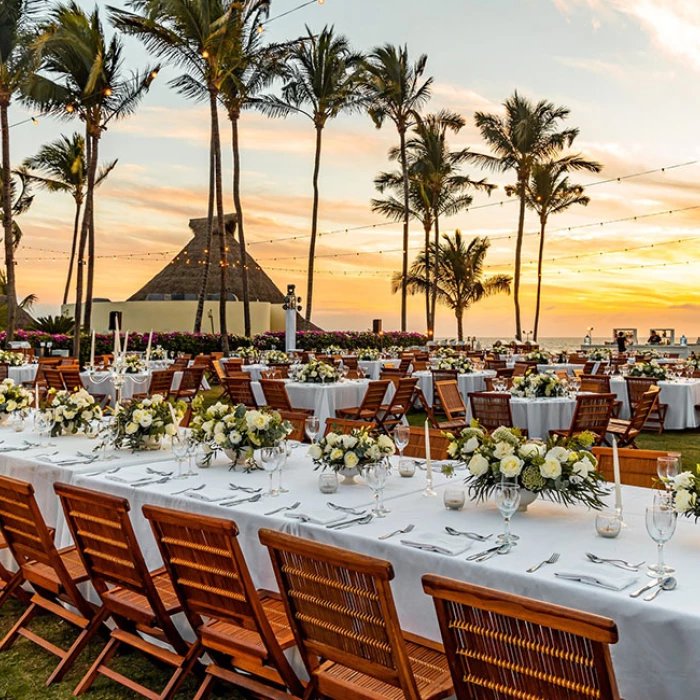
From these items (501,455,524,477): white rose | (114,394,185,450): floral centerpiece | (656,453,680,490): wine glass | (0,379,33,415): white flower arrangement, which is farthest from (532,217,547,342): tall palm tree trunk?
(501,455,524,477): white rose

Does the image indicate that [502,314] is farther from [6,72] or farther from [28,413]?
[28,413]

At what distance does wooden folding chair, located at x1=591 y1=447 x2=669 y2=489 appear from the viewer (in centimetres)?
353

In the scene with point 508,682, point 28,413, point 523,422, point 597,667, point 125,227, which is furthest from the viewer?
point 125,227

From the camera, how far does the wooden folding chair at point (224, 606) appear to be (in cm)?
230

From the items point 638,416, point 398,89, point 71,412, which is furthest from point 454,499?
point 398,89

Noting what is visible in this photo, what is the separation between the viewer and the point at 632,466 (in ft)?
11.8

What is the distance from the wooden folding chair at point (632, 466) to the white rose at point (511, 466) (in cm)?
99

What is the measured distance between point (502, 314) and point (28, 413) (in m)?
26.1

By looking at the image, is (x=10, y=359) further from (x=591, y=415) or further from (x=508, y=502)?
(x=508, y=502)

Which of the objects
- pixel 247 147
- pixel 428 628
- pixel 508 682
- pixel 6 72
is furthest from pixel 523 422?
pixel 247 147

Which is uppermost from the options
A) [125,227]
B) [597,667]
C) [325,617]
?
[125,227]

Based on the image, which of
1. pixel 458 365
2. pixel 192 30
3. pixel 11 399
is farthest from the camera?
pixel 192 30

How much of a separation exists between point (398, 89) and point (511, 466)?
2556cm

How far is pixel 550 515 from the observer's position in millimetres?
2814
